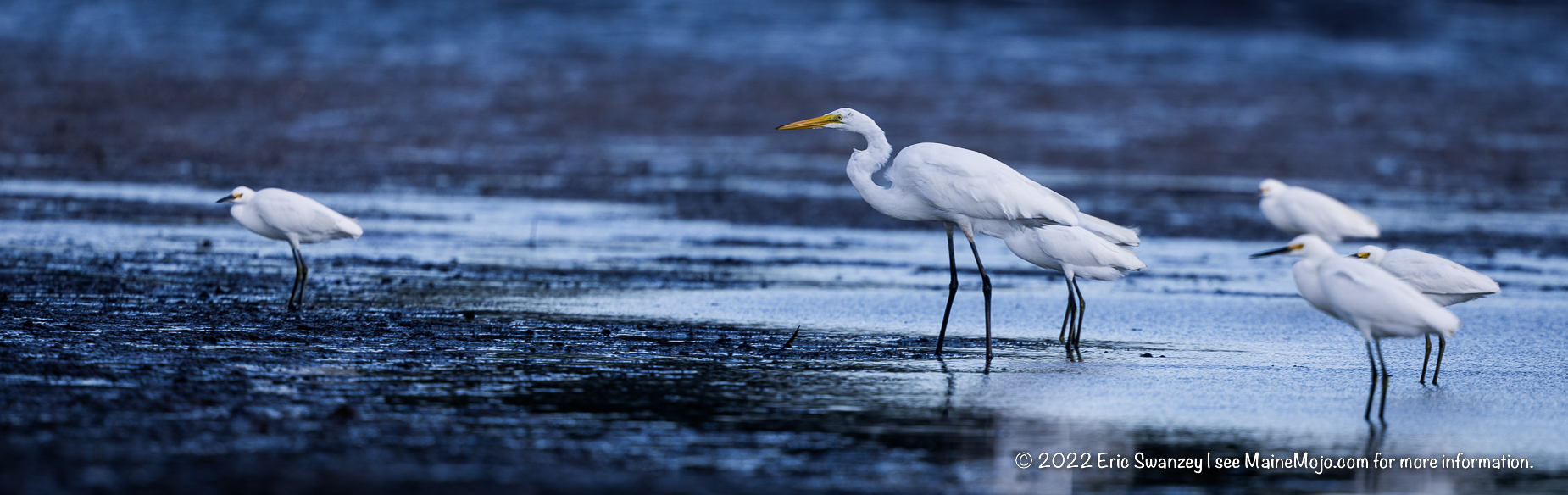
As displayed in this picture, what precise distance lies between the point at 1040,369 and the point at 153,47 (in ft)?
100

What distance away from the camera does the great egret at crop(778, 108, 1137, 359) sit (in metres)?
8.04

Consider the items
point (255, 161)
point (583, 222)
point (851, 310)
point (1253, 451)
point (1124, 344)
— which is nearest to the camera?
point (1253, 451)

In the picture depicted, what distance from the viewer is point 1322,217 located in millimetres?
7551

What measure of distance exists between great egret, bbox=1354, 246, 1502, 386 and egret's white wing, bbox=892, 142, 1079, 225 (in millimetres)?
1600

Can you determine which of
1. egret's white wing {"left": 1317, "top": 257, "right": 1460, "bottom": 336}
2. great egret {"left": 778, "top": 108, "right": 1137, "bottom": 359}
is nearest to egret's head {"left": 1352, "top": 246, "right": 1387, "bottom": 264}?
egret's white wing {"left": 1317, "top": 257, "right": 1460, "bottom": 336}

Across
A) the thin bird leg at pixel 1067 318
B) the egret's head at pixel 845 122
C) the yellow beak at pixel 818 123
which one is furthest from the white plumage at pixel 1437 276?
the yellow beak at pixel 818 123

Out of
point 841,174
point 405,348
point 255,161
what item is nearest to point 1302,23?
point 841,174

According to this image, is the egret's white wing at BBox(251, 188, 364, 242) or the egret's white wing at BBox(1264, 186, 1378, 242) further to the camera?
the egret's white wing at BBox(251, 188, 364, 242)

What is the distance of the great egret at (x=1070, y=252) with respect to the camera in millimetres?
8227

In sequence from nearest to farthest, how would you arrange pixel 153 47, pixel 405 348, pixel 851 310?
pixel 405 348
pixel 851 310
pixel 153 47

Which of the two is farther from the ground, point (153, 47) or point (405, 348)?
point (153, 47)

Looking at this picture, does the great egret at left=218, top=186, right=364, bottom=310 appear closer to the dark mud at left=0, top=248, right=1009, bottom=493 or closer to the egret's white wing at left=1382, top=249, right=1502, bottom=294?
the dark mud at left=0, top=248, right=1009, bottom=493

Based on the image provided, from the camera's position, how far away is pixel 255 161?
18141 mm

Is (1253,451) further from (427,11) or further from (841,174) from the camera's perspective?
(427,11)
